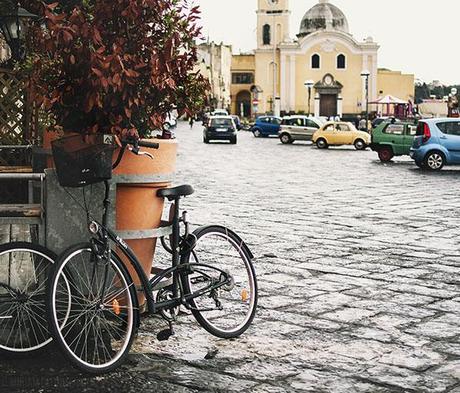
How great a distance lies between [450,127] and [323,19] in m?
85.7

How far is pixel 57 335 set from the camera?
15.7 feet

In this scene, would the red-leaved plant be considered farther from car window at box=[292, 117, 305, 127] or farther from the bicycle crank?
car window at box=[292, 117, 305, 127]

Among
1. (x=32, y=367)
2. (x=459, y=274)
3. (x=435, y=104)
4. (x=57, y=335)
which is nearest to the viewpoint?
(x=57, y=335)

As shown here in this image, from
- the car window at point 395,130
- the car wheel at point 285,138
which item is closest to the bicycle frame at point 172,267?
the car window at point 395,130

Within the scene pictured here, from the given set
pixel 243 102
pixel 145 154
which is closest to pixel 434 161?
pixel 145 154

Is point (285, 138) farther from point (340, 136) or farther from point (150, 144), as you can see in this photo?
point (150, 144)

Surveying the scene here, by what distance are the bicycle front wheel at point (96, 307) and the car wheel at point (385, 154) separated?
26.0 m

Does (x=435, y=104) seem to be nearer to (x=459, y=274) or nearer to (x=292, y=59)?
(x=292, y=59)

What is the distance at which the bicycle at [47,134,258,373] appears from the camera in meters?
5.04

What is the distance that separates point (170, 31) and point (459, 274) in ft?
13.1

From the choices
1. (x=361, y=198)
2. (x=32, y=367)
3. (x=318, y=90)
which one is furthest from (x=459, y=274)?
(x=318, y=90)

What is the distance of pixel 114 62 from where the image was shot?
17.6 feet

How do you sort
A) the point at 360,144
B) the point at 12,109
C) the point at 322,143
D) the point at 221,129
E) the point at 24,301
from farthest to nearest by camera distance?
the point at 221,129 < the point at 322,143 < the point at 360,144 < the point at 12,109 < the point at 24,301

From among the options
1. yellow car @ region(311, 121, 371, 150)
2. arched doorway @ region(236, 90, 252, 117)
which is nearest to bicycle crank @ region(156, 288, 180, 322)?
yellow car @ region(311, 121, 371, 150)
